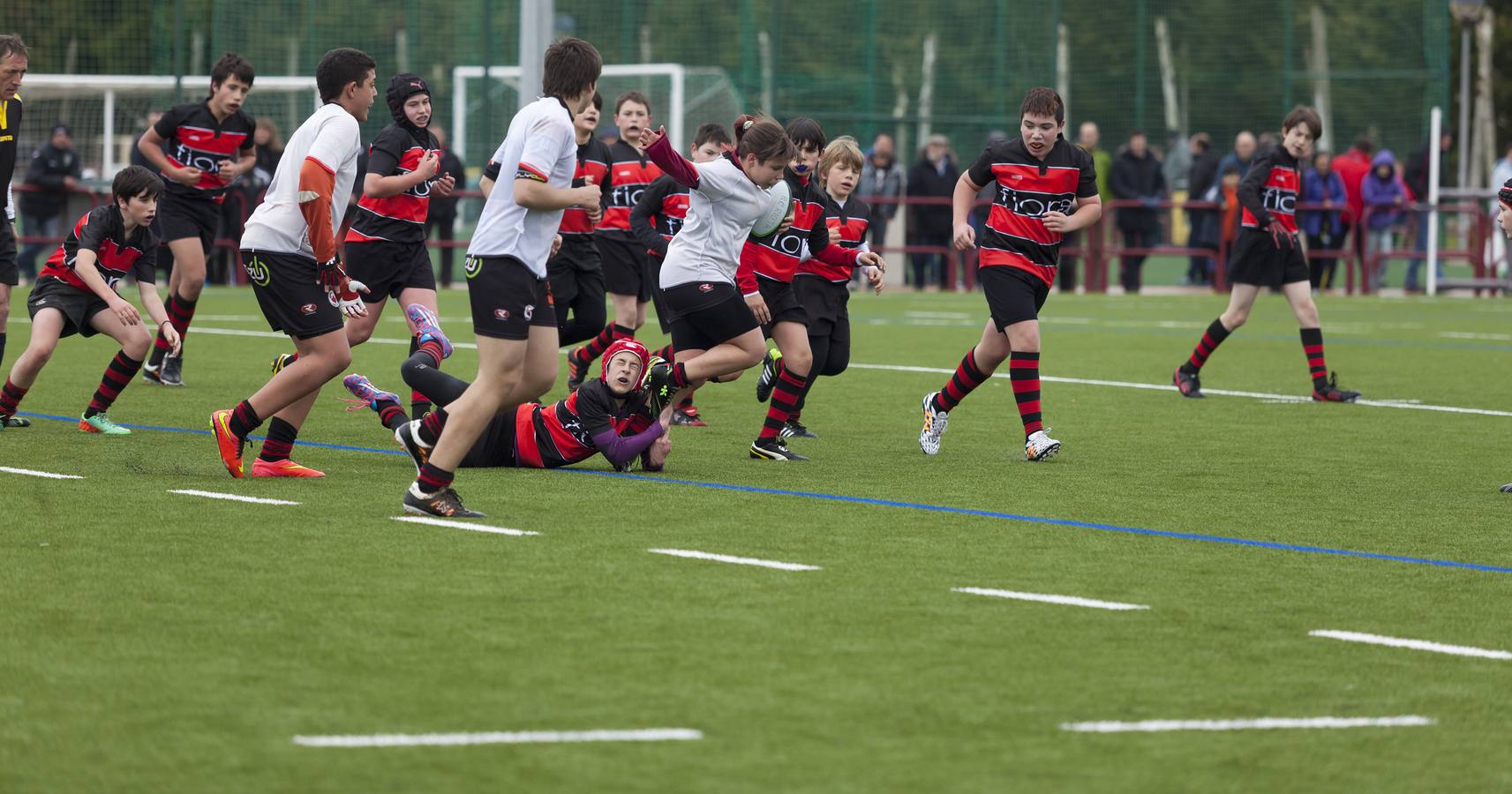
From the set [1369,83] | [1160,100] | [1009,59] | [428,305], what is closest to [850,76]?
[1009,59]

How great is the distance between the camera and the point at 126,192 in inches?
399

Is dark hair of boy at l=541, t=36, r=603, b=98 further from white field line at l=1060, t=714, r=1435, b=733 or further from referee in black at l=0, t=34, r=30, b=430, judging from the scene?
referee in black at l=0, t=34, r=30, b=430

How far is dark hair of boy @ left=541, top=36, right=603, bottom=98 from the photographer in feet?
23.6

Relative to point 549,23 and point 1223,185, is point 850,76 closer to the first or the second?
point 1223,185

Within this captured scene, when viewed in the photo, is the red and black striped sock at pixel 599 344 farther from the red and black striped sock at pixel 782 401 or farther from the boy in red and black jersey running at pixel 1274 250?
the boy in red and black jersey running at pixel 1274 250

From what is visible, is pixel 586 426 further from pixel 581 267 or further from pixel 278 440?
pixel 581 267

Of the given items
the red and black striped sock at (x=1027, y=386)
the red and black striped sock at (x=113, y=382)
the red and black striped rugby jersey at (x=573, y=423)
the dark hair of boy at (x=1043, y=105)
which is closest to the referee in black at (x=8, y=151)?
the red and black striped sock at (x=113, y=382)

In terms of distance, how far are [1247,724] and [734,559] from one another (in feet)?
7.64

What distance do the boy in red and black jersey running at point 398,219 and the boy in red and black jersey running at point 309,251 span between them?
80.5 inches

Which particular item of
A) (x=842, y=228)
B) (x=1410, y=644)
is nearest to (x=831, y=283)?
(x=842, y=228)

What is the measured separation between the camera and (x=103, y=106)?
108ft

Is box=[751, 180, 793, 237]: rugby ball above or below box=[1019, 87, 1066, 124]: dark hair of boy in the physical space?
below

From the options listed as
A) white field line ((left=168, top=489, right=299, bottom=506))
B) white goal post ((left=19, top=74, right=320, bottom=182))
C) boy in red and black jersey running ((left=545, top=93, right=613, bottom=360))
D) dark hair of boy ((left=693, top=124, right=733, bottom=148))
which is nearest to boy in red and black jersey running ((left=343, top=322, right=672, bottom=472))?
white field line ((left=168, top=489, right=299, bottom=506))

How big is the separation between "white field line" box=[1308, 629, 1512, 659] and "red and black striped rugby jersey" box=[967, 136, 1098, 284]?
447 cm
